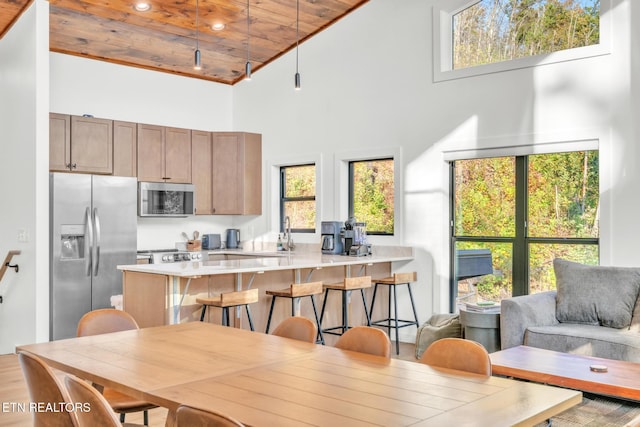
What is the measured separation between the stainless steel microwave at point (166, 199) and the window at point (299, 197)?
3.76 ft

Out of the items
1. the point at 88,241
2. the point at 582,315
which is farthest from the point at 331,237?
the point at 582,315

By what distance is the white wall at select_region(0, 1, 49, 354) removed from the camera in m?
5.39

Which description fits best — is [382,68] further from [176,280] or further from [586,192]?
[176,280]

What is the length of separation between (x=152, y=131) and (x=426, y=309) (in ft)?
12.4

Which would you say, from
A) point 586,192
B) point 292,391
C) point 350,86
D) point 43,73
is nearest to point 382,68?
point 350,86

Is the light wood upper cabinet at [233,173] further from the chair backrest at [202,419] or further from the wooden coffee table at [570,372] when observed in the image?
the chair backrest at [202,419]

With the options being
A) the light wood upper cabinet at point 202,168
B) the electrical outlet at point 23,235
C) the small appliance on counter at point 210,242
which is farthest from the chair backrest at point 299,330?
the small appliance on counter at point 210,242

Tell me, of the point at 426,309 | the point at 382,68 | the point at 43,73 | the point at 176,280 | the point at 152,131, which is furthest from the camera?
the point at 152,131

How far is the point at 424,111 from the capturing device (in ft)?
20.1

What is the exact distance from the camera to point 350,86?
22.3 feet

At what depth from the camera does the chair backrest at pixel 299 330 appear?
9.30ft

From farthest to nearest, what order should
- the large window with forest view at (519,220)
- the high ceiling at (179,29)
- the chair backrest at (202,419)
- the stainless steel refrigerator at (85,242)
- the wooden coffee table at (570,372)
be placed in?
the high ceiling at (179,29) → the stainless steel refrigerator at (85,242) → the large window with forest view at (519,220) → the wooden coffee table at (570,372) → the chair backrest at (202,419)

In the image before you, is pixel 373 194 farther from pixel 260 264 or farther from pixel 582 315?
pixel 582 315

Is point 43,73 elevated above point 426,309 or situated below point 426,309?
above
